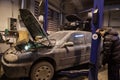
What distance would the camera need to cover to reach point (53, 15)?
1276 centimetres

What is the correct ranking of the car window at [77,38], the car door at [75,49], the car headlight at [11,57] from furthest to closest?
the car window at [77,38], the car door at [75,49], the car headlight at [11,57]

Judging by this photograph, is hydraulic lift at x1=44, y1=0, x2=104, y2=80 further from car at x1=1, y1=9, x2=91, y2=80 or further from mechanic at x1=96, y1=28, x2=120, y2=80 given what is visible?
car at x1=1, y1=9, x2=91, y2=80

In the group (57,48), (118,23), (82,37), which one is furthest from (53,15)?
(57,48)

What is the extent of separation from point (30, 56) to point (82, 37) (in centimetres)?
219

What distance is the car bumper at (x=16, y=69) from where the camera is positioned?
4500 millimetres

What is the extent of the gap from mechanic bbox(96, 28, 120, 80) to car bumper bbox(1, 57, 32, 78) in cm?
195

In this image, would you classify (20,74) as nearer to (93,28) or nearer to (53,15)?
(93,28)

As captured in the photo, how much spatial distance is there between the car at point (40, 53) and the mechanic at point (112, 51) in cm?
143

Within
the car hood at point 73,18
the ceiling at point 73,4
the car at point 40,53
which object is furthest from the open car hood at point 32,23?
the ceiling at point 73,4

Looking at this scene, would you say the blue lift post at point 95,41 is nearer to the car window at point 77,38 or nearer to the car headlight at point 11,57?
the car window at point 77,38

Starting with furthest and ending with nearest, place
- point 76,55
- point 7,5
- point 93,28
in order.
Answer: point 7,5 → point 76,55 → point 93,28

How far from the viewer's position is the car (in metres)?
4.58

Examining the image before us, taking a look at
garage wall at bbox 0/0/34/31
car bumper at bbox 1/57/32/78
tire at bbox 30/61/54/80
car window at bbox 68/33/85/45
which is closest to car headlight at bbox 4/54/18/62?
car bumper at bbox 1/57/32/78

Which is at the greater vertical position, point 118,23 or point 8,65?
point 118,23
